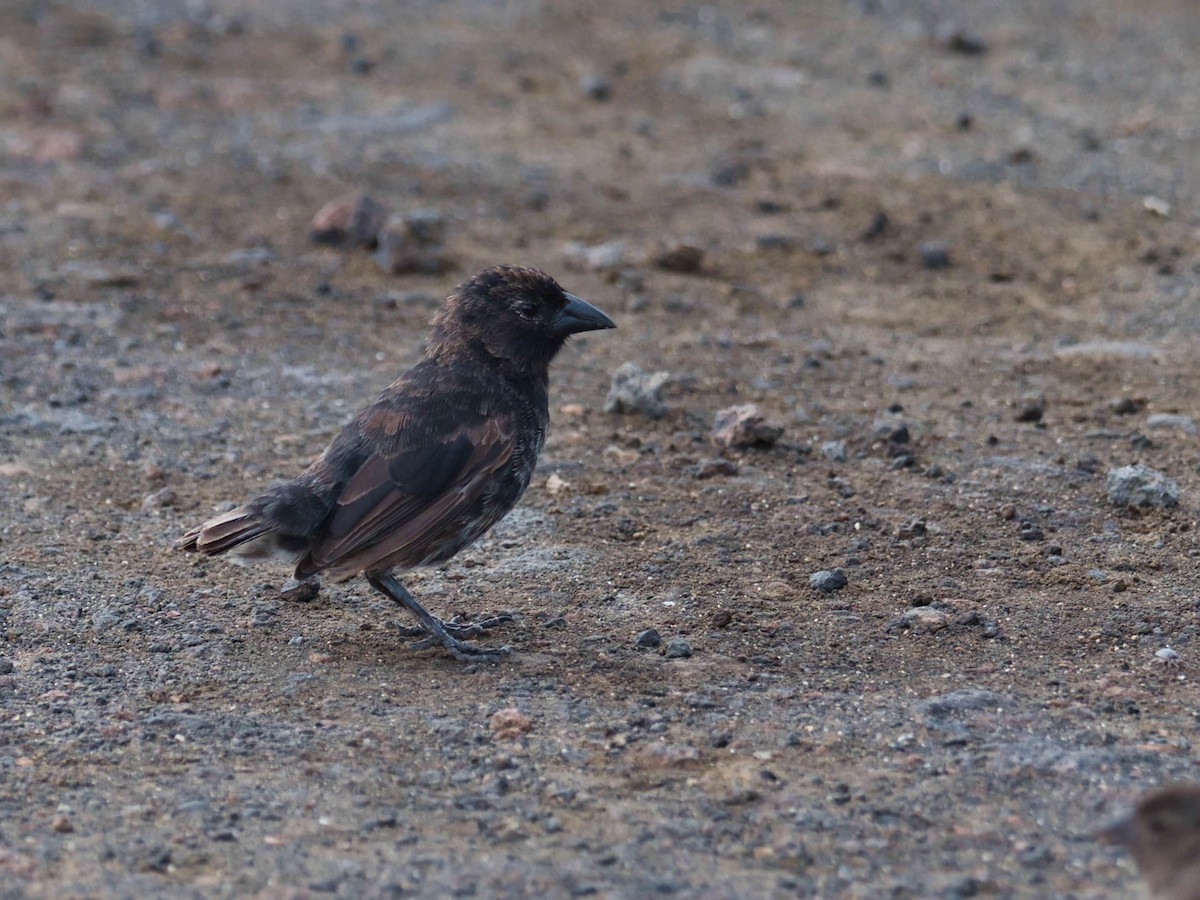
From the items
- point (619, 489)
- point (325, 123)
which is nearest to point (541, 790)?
point (619, 489)

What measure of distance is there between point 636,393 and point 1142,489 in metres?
2.30

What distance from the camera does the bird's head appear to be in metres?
6.12

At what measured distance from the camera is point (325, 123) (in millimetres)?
11812

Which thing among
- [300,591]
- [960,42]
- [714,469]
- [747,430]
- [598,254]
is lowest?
[300,591]

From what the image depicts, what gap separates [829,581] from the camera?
19.3 ft

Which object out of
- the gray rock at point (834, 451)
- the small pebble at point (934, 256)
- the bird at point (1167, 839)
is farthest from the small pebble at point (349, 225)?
the bird at point (1167, 839)

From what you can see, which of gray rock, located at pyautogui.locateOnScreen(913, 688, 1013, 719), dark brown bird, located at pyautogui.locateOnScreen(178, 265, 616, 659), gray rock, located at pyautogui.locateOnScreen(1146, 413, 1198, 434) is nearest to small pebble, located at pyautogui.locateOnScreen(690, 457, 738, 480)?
dark brown bird, located at pyautogui.locateOnScreen(178, 265, 616, 659)

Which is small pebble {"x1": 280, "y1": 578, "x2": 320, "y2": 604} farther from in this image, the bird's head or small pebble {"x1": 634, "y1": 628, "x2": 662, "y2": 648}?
small pebble {"x1": 634, "y1": 628, "x2": 662, "y2": 648}

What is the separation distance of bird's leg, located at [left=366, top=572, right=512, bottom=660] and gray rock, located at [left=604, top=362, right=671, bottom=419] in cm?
194

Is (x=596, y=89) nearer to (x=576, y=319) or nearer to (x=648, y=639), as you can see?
(x=576, y=319)

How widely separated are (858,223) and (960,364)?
2049 mm

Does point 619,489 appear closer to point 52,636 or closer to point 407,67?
point 52,636

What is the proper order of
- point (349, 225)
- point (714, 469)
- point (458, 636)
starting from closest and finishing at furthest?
point (458, 636) < point (714, 469) < point (349, 225)

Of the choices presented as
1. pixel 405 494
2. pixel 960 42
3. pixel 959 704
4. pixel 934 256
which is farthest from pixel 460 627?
pixel 960 42
